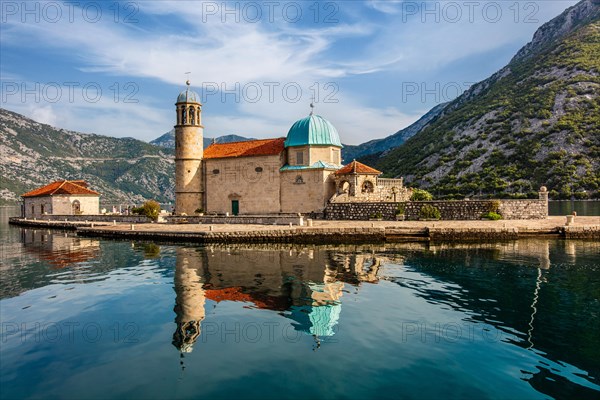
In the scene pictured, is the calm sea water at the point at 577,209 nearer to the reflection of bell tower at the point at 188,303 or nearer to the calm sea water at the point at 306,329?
the calm sea water at the point at 306,329

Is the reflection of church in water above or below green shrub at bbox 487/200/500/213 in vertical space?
below

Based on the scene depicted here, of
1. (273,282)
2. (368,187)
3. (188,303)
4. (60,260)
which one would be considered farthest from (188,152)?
(188,303)

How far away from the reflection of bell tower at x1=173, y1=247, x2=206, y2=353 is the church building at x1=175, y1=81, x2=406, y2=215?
64.6 feet

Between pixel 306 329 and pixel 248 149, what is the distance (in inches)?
1387

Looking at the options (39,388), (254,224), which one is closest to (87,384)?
(39,388)

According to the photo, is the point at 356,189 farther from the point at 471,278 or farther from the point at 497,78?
the point at 497,78

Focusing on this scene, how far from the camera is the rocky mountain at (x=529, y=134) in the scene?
81.4 metres

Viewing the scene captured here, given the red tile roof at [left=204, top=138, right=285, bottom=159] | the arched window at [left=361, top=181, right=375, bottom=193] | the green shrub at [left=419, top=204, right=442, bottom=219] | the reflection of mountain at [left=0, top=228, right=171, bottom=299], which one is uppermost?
the red tile roof at [left=204, top=138, right=285, bottom=159]

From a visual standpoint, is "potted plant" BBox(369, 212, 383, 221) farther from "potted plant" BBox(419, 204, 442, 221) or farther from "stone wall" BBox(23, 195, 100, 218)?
"stone wall" BBox(23, 195, 100, 218)

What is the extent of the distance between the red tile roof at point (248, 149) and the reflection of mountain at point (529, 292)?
22.0 metres

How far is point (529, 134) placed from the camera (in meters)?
91.4

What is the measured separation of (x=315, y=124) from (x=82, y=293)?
30484 millimetres

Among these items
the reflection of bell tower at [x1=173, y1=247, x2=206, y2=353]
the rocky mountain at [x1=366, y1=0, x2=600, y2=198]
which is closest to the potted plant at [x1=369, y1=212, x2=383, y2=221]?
the reflection of bell tower at [x1=173, y1=247, x2=206, y2=353]

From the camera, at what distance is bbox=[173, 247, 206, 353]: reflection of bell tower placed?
455 inches
